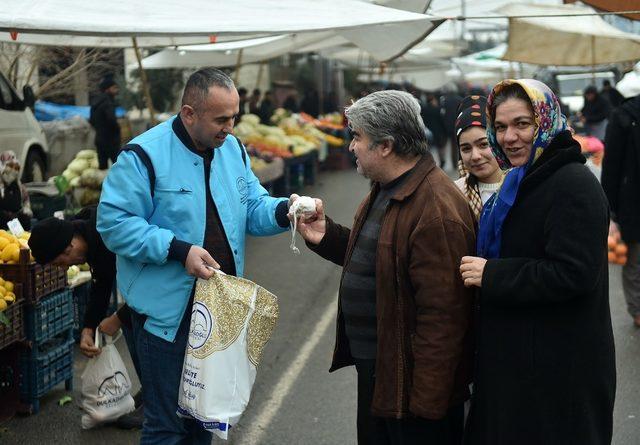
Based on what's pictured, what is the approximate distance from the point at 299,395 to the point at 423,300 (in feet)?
10.3

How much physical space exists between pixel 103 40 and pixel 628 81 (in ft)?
60.1

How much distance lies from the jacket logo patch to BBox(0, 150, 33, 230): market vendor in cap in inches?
140

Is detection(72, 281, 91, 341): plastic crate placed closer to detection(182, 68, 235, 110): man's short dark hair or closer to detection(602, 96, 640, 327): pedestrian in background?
detection(182, 68, 235, 110): man's short dark hair

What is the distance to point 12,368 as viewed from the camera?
18.5 ft

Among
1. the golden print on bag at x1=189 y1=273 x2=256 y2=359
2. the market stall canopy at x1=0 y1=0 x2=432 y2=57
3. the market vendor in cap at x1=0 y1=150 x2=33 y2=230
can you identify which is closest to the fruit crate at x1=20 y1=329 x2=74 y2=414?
the market vendor in cap at x1=0 y1=150 x2=33 y2=230

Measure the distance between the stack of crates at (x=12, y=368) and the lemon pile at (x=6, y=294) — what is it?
0.05 m

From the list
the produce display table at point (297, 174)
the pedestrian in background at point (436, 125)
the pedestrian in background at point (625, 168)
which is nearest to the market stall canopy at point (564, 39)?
the pedestrian in background at point (625, 168)

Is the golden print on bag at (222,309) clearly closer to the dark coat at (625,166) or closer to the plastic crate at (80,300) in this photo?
the plastic crate at (80,300)

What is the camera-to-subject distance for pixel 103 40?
31.4 feet

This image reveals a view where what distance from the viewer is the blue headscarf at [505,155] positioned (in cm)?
290

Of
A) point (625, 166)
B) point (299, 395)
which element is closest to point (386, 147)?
point (299, 395)

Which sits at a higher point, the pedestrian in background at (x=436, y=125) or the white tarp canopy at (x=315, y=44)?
the white tarp canopy at (x=315, y=44)

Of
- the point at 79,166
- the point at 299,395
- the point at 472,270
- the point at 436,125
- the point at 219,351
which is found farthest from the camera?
the point at 436,125

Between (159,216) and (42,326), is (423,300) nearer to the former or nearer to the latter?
(159,216)
